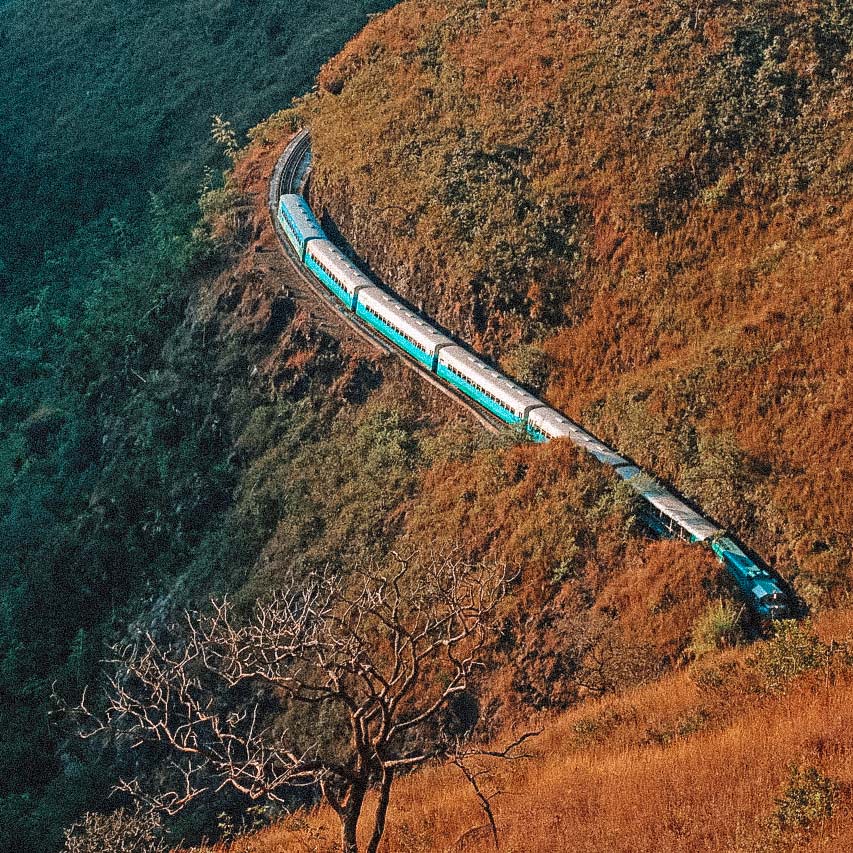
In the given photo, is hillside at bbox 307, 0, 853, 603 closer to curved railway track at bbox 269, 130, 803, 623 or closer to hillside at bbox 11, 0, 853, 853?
hillside at bbox 11, 0, 853, 853

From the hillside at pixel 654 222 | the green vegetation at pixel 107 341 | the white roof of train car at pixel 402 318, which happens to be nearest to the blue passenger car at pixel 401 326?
the white roof of train car at pixel 402 318

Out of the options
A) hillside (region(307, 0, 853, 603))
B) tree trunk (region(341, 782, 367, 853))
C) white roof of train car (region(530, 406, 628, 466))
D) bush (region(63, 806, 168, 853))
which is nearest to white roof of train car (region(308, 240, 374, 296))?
hillside (region(307, 0, 853, 603))

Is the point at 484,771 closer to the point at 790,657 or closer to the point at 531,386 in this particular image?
the point at 790,657

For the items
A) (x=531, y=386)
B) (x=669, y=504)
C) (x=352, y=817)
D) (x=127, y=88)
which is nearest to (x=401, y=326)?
(x=531, y=386)

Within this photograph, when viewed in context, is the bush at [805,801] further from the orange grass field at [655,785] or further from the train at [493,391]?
the train at [493,391]

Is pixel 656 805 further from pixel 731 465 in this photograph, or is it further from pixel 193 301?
pixel 193 301

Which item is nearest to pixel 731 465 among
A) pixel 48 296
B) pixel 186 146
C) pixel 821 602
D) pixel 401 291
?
pixel 821 602
